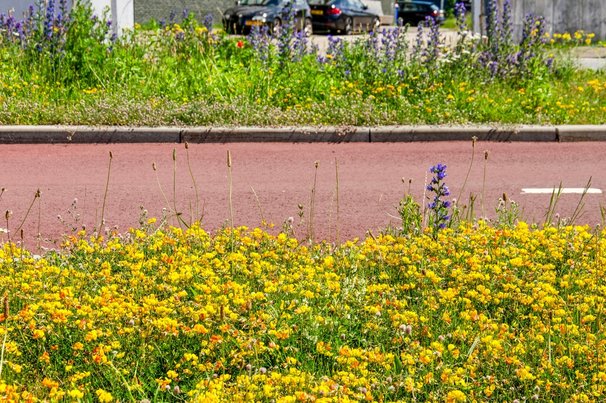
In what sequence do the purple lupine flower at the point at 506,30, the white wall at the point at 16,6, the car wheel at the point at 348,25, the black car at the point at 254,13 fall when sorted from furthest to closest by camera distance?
the car wheel at the point at 348,25 < the black car at the point at 254,13 < the white wall at the point at 16,6 < the purple lupine flower at the point at 506,30

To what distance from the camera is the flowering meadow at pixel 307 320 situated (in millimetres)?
4457

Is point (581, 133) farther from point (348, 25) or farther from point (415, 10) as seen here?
point (415, 10)

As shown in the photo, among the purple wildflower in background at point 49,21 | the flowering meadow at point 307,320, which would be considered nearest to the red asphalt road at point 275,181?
the flowering meadow at point 307,320

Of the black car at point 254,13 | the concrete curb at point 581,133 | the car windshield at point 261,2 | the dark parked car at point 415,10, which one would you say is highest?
the dark parked car at point 415,10

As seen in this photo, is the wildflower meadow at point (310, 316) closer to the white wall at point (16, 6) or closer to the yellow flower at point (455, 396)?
the yellow flower at point (455, 396)

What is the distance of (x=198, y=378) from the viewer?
182 inches

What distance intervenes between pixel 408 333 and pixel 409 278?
1032 millimetres

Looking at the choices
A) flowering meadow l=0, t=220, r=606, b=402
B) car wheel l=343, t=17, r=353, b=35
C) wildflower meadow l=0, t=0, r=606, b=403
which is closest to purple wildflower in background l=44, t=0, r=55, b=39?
wildflower meadow l=0, t=0, r=606, b=403

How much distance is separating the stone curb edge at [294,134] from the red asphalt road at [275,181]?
0.17 meters

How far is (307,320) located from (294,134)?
6968mm

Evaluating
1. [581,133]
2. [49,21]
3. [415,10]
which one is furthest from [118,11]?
[415,10]

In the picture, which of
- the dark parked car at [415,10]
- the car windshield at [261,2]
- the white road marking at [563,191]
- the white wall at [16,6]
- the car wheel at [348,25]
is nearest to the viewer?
the white road marking at [563,191]

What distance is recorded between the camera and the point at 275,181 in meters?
9.74

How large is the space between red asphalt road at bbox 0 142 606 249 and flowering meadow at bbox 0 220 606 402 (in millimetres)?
1140
